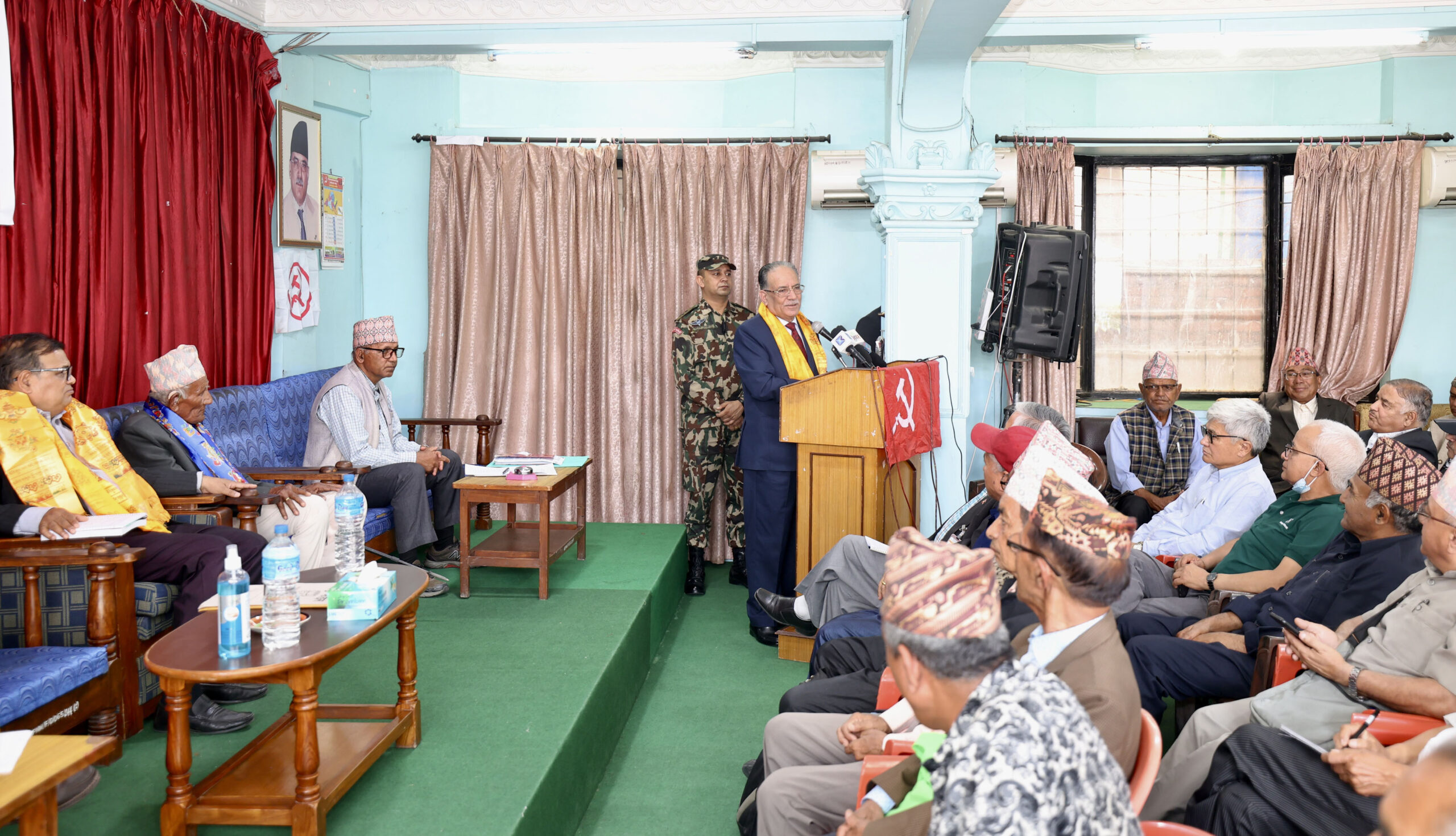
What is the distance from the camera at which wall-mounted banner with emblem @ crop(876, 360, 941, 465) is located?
3885mm

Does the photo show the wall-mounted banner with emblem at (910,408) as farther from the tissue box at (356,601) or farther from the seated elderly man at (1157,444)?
the tissue box at (356,601)

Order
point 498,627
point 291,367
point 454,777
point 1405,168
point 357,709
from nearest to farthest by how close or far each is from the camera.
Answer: point 454,777, point 357,709, point 498,627, point 291,367, point 1405,168

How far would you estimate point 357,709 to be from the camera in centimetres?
268

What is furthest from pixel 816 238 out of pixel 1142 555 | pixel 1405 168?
pixel 1405 168

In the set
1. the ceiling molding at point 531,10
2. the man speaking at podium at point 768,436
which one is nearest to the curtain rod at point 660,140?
the ceiling molding at point 531,10

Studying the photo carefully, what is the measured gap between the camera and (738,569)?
516cm

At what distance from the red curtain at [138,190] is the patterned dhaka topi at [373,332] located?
699 mm

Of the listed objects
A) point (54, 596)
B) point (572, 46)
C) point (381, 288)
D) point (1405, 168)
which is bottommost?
point (54, 596)

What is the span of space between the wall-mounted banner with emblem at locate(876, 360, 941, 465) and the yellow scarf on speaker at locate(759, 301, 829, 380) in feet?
1.39

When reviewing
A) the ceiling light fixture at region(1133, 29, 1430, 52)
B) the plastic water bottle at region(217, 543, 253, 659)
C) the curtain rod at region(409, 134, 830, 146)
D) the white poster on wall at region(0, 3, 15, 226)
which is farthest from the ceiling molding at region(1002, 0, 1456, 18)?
the plastic water bottle at region(217, 543, 253, 659)

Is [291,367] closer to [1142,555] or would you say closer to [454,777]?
[454,777]

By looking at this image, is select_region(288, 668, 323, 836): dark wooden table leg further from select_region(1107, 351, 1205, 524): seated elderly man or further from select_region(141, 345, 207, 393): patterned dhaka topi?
select_region(1107, 351, 1205, 524): seated elderly man

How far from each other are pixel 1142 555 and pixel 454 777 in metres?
2.27

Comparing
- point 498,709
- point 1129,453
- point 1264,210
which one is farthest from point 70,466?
point 1264,210
